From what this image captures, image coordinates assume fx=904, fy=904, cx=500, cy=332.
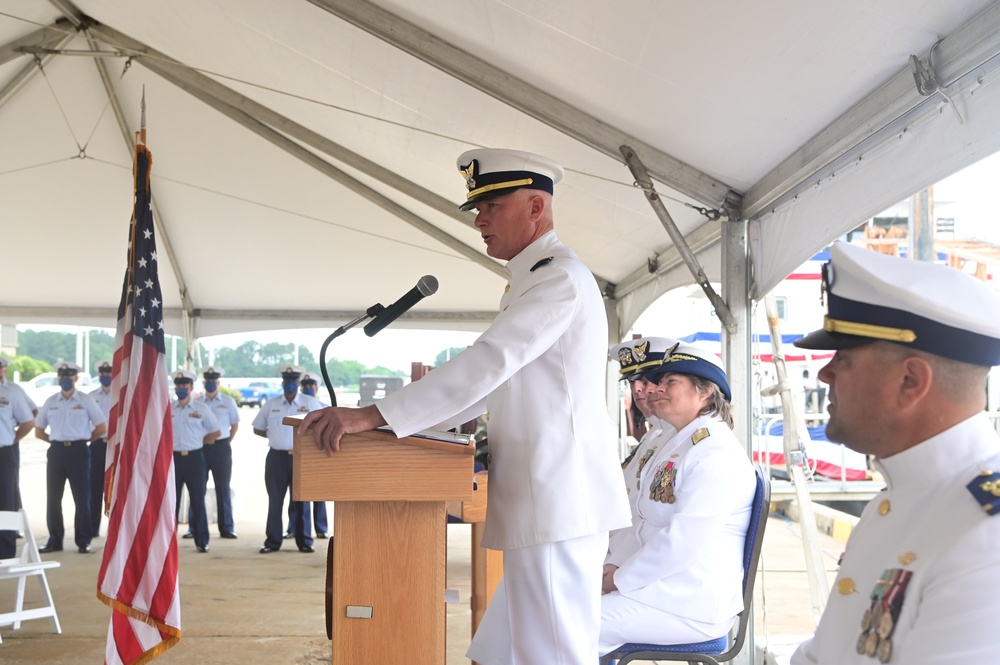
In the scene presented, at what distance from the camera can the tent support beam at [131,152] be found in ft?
22.3

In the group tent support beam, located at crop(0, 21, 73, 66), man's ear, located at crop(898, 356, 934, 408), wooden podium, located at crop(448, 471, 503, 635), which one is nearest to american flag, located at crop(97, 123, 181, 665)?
wooden podium, located at crop(448, 471, 503, 635)

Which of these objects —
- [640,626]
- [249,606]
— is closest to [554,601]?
[640,626]

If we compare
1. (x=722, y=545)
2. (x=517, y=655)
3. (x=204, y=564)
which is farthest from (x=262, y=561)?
(x=517, y=655)

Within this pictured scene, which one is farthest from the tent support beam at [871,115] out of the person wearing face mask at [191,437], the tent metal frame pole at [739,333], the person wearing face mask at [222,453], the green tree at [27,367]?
the green tree at [27,367]

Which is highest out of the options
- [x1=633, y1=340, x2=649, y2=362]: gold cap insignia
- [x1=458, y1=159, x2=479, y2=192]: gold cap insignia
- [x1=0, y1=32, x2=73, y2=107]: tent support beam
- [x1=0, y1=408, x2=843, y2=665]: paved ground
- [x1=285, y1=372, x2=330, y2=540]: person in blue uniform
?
[x1=0, y1=32, x2=73, y2=107]: tent support beam

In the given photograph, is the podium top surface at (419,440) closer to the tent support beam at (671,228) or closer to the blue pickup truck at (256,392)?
the tent support beam at (671,228)

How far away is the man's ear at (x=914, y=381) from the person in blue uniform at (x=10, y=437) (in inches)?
327

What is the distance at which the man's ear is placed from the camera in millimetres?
1035

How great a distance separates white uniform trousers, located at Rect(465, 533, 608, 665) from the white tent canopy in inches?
53.9

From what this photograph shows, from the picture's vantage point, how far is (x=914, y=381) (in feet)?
3.43

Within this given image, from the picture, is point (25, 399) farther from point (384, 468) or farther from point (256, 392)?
point (256, 392)

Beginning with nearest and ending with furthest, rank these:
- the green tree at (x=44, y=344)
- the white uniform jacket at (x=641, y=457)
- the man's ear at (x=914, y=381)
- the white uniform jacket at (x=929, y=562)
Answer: the white uniform jacket at (x=929, y=562) < the man's ear at (x=914, y=381) < the white uniform jacket at (x=641, y=457) < the green tree at (x=44, y=344)

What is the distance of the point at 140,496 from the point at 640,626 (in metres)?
2.30

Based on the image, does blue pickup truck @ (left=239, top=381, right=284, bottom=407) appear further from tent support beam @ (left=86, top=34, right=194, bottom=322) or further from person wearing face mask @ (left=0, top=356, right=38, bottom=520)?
person wearing face mask @ (left=0, top=356, right=38, bottom=520)
